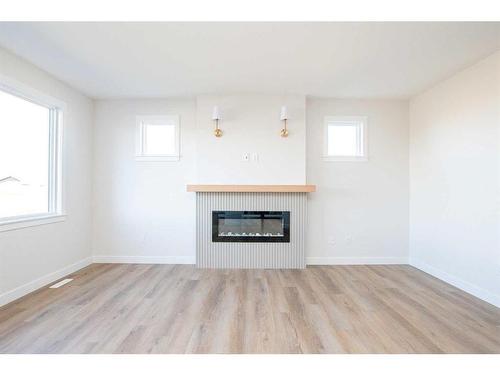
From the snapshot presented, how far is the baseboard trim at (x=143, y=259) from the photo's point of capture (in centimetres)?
403

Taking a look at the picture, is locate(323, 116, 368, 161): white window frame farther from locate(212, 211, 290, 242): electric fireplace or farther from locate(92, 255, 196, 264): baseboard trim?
locate(92, 255, 196, 264): baseboard trim

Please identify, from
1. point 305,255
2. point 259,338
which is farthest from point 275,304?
point 305,255

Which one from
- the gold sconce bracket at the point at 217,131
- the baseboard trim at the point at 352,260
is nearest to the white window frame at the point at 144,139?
the gold sconce bracket at the point at 217,131

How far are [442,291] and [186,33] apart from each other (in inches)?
148

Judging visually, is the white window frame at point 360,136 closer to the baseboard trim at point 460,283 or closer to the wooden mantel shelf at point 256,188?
the wooden mantel shelf at point 256,188

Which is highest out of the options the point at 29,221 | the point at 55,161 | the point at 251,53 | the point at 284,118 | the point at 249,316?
the point at 251,53

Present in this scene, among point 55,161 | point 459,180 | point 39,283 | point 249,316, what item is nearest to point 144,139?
point 55,161

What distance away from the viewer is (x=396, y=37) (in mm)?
2346

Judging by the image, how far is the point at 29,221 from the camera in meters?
2.87

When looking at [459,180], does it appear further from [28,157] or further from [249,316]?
[28,157]

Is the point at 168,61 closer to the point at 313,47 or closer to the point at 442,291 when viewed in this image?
the point at 313,47

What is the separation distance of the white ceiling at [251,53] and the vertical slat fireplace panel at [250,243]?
1.54 meters

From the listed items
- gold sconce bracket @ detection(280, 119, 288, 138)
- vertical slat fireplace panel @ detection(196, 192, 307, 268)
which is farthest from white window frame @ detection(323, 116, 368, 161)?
vertical slat fireplace panel @ detection(196, 192, 307, 268)

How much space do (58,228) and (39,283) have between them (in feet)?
2.17
